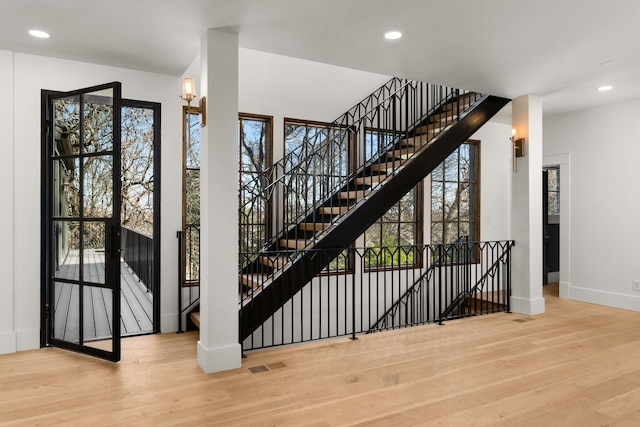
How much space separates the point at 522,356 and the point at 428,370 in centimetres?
98

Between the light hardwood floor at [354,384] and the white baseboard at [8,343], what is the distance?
4.3 inches

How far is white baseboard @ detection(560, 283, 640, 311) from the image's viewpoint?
5590 millimetres

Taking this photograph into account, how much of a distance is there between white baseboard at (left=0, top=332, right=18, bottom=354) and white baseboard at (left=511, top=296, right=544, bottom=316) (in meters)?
5.45

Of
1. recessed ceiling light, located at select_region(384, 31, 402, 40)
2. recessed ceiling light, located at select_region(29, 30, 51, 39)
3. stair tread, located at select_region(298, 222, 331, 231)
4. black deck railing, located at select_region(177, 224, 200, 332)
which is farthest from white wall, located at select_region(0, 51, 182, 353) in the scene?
recessed ceiling light, located at select_region(384, 31, 402, 40)

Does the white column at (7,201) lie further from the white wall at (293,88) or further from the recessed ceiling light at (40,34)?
the white wall at (293,88)

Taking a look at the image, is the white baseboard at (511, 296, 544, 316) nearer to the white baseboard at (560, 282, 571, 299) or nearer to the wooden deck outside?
the white baseboard at (560, 282, 571, 299)

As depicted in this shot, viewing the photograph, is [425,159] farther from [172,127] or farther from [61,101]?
[61,101]

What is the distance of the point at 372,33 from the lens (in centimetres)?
345

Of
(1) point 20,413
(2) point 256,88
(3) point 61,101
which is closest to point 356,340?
(1) point 20,413

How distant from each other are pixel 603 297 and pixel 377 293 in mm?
3233

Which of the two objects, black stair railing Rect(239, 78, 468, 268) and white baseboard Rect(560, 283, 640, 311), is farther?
white baseboard Rect(560, 283, 640, 311)

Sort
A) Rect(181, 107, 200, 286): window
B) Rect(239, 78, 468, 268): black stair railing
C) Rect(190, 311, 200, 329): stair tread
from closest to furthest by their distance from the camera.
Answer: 1. Rect(190, 311, 200, 329): stair tread
2. Rect(181, 107, 200, 286): window
3. Rect(239, 78, 468, 268): black stair railing

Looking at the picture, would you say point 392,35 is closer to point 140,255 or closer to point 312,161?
point 312,161

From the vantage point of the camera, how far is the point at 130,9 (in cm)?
301
